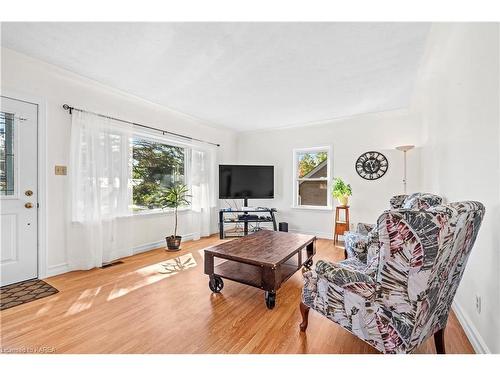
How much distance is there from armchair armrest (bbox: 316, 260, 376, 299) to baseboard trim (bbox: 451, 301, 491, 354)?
0.85 meters

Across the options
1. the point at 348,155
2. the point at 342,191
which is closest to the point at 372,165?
the point at 348,155

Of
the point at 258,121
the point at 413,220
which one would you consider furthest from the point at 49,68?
the point at 413,220

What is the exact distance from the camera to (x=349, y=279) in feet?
4.38

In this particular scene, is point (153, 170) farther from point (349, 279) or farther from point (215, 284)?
point (349, 279)

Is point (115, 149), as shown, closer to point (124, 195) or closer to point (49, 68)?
point (124, 195)

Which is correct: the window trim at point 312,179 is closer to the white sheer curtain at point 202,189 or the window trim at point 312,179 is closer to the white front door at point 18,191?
the white sheer curtain at point 202,189

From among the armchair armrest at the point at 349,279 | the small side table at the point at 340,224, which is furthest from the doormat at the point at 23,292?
the small side table at the point at 340,224

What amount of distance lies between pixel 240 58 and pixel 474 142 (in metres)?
2.12

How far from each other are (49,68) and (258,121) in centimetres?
328

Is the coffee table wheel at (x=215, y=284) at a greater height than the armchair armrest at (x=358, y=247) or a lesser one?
lesser

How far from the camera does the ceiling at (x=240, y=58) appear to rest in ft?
6.66

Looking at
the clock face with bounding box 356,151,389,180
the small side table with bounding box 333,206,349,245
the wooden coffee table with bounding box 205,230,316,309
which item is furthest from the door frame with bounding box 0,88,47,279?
the clock face with bounding box 356,151,389,180

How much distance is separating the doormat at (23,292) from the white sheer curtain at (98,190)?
1.44 ft

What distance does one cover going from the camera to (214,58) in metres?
2.47
